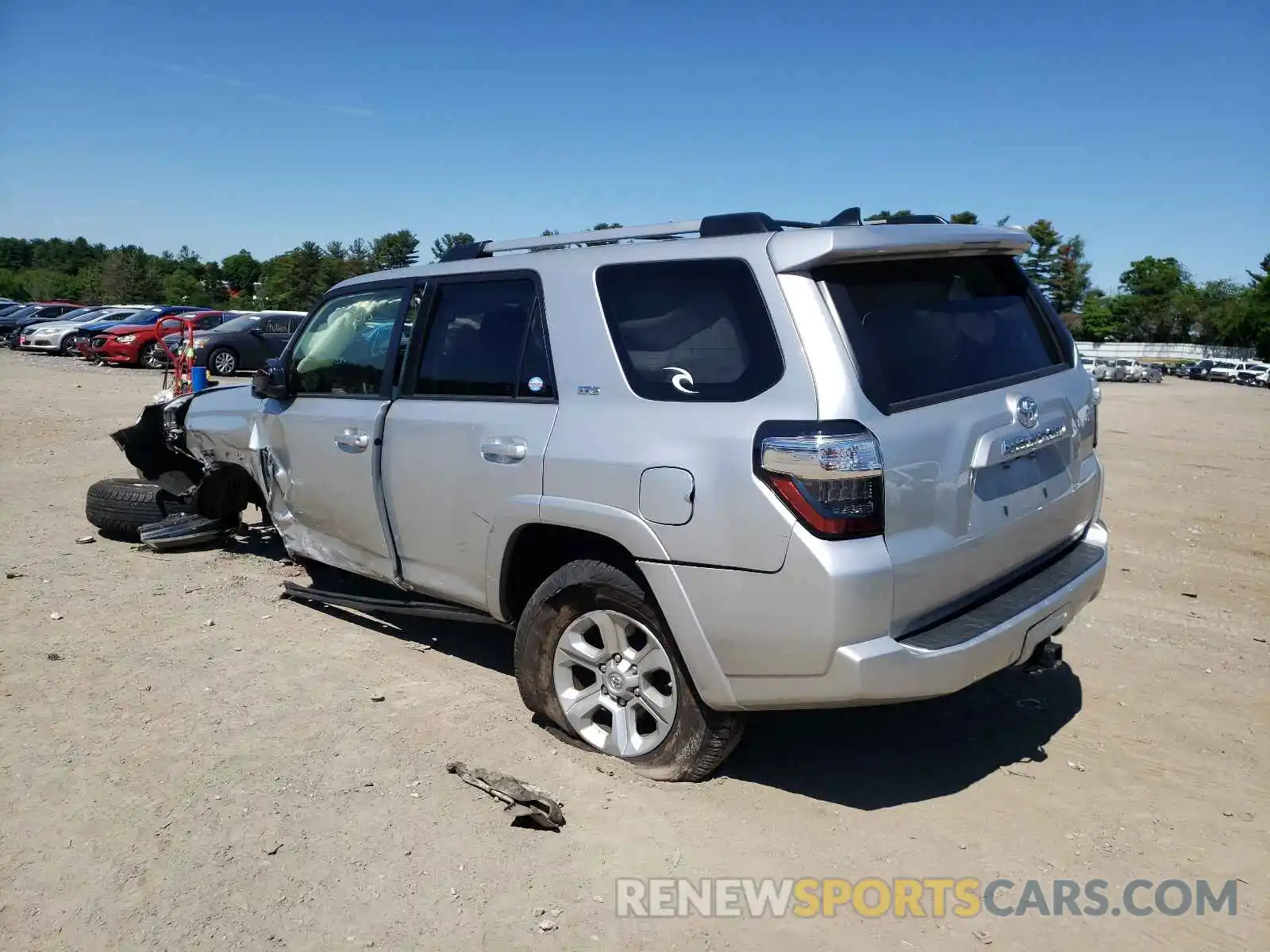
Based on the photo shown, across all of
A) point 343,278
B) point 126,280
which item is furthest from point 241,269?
point 343,278

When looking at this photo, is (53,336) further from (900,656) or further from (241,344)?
(900,656)

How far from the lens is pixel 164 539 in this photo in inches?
272

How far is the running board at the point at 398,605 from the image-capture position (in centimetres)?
443

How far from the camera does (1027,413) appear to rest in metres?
3.57

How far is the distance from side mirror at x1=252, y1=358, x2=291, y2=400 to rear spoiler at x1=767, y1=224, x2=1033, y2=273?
3171 mm

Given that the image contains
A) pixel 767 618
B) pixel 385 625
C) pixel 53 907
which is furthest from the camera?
pixel 385 625

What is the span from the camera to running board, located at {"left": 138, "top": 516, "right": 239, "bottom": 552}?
22.7 feet

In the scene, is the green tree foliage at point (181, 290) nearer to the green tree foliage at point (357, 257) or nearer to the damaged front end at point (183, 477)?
the green tree foliage at point (357, 257)

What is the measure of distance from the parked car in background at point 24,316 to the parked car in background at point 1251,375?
61609 millimetres

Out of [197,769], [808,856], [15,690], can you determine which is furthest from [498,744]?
[15,690]

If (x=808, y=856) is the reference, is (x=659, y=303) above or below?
above

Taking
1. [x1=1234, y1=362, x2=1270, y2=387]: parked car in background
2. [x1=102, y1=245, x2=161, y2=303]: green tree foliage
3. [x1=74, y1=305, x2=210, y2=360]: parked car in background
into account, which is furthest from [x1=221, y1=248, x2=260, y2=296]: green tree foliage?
[x1=1234, y1=362, x2=1270, y2=387]: parked car in background

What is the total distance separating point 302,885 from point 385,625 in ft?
8.55

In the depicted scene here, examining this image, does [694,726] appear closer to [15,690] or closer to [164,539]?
[15,690]
